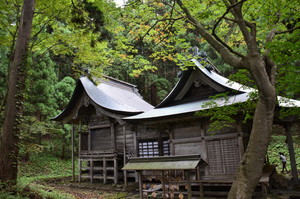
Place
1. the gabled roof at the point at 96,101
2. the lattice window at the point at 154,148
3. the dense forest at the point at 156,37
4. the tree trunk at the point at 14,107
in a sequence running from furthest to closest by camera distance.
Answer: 1. the gabled roof at the point at 96,101
2. the lattice window at the point at 154,148
3. the tree trunk at the point at 14,107
4. the dense forest at the point at 156,37

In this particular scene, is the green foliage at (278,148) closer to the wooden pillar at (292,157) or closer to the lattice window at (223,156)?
the wooden pillar at (292,157)

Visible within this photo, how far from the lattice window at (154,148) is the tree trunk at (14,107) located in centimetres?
797

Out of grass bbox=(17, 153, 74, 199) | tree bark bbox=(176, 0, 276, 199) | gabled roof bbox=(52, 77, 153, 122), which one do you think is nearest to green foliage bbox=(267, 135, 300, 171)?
gabled roof bbox=(52, 77, 153, 122)

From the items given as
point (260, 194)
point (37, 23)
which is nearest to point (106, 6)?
point (37, 23)

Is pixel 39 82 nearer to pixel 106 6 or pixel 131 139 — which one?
pixel 131 139

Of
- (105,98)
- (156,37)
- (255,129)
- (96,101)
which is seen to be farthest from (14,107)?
(105,98)

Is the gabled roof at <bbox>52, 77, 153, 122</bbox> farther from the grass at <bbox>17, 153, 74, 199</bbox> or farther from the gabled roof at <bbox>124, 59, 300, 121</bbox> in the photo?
the grass at <bbox>17, 153, 74, 199</bbox>

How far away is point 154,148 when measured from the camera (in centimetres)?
1348

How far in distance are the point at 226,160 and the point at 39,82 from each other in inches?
588

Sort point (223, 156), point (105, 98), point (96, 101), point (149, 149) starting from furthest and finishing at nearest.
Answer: point (105, 98)
point (96, 101)
point (149, 149)
point (223, 156)

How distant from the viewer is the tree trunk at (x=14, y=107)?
6398 millimetres

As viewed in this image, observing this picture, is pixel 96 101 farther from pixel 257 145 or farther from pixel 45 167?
pixel 257 145

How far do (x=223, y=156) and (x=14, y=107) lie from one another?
7.94m

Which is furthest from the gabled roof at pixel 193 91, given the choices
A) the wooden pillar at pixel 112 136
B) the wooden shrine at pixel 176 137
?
the wooden pillar at pixel 112 136
